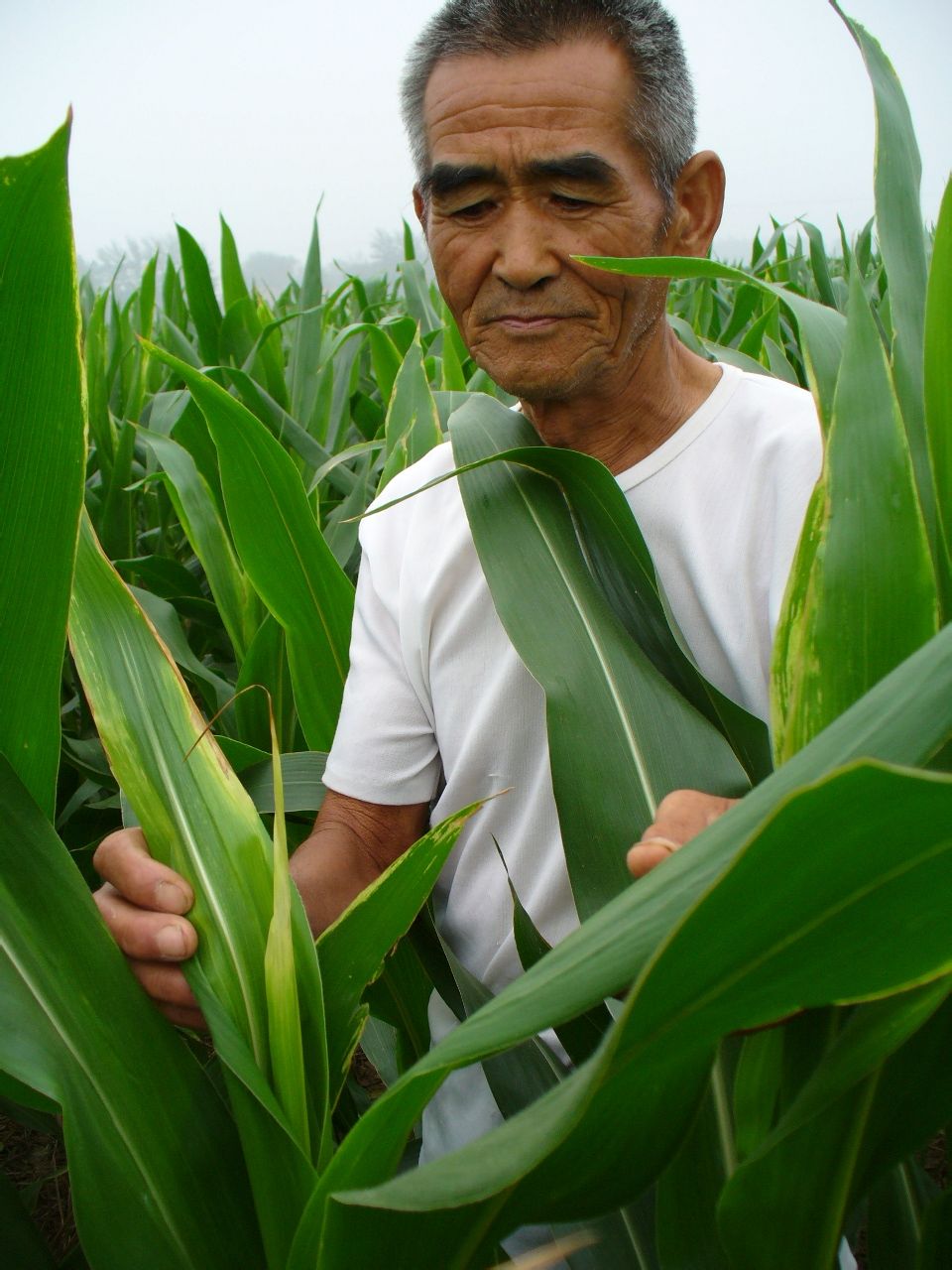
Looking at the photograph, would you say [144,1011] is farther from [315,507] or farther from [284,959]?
[315,507]

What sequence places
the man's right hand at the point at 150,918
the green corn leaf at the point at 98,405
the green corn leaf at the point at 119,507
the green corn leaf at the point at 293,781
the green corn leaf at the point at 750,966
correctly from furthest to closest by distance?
the green corn leaf at the point at 98,405 → the green corn leaf at the point at 119,507 → the green corn leaf at the point at 293,781 → the man's right hand at the point at 150,918 → the green corn leaf at the point at 750,966

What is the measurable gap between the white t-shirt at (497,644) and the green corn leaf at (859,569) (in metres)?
0.29

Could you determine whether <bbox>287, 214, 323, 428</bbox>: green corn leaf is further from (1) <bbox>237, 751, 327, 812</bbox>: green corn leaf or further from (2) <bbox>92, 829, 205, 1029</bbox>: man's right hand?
(2) <bbox>92, 829, 205, 1029</bbox>: man's right hand

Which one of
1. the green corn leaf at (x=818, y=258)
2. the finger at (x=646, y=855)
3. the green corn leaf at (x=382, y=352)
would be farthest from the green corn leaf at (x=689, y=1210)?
the green corn leaf at (x=818, y=258)

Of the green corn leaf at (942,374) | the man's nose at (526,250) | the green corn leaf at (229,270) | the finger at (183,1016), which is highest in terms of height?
the green corn leaf at (229,270)

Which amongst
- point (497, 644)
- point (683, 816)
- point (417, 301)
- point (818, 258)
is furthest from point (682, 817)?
point (818, 258)

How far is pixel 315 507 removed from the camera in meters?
1.02

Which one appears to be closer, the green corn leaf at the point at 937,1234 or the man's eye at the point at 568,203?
the green corn leaf at the point at 937,1234

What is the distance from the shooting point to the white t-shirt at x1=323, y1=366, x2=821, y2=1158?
0.69m

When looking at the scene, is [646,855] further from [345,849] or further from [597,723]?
[345,849]

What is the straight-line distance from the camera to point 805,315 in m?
0.45

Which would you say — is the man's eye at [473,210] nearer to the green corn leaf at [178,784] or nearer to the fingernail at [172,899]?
the green corn leaf at [178,784]

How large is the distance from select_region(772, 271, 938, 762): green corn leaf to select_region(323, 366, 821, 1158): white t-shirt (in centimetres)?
29

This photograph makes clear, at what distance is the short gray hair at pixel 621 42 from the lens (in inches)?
27.6
